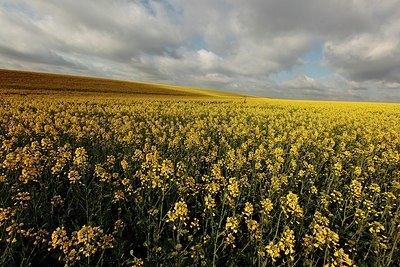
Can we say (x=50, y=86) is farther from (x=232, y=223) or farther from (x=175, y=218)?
(x=232, y=223)

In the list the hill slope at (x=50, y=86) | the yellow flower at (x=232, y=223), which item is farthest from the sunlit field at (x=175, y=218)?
the hill slope at (x=50, y=86)

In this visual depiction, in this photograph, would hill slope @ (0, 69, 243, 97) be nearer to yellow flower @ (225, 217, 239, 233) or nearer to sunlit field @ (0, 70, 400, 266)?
sunlit field @ (0, 70, 400, 266)

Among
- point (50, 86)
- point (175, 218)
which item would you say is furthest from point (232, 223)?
point (50, 86)

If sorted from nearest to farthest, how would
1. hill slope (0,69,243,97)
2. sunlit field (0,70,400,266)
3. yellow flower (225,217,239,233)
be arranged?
1. sunlit field (0,70,400,266)
2. yellow flower (225,217,239,233)
3. hill slope (0,69,243,97)

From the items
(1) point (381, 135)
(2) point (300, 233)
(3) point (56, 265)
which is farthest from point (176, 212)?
(1) point (381, 135)

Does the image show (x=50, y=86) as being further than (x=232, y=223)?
Yes

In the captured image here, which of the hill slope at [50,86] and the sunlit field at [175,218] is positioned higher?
the hill slope at [50,86]

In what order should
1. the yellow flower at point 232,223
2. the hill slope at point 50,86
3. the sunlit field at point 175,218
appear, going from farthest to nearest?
the hill slope at point 50,86, the yellow flower at point 232,223, the sunlit field at point 175,218

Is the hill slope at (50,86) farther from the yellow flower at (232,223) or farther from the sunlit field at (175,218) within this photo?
the yellow flower at (232,223)

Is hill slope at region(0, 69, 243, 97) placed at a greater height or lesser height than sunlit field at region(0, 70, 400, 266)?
greater

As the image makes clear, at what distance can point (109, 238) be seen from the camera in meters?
3.22

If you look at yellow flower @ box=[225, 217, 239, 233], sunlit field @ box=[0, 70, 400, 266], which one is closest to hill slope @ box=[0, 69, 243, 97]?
sunlit field @ box=[0, 70, 400, 266]

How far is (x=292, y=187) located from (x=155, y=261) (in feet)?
15.8

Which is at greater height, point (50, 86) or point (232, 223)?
point (50, 86)
